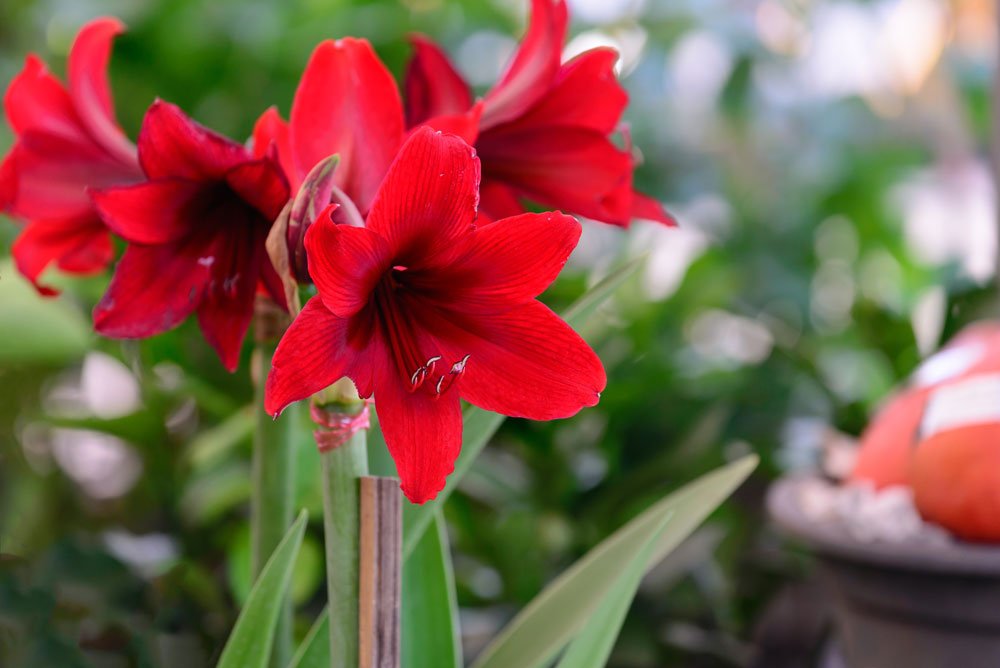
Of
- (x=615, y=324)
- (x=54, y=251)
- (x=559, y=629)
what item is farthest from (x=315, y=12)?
(x=559, y=629)

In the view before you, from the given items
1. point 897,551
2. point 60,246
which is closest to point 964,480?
point 897,551

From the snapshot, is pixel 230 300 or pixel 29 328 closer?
pixel 230 300

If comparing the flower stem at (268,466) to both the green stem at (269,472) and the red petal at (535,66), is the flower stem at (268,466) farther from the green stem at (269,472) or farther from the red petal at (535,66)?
the red petal at (535,66)

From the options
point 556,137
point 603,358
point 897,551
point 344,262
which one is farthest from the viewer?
point 603,358

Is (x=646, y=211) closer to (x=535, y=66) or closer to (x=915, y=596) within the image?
(x=535, y=66)

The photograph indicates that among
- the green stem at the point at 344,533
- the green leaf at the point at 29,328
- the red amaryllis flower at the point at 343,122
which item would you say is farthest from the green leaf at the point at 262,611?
the green leaf at the point at 29,328

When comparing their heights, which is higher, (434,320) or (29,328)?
(434,320)

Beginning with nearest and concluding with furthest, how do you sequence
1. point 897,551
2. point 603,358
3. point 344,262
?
point 344,262, point 897,551, point 603,358

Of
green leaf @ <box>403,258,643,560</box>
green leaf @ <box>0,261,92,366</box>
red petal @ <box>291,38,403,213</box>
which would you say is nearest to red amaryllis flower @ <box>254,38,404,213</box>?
red petal @ <box>291,38,403,213</box>
